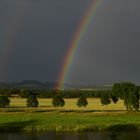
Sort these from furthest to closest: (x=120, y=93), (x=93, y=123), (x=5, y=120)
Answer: (x=120, y=93) → (x=5, y=120) → (x=93, y=123)

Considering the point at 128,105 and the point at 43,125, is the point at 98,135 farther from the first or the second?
the point at 128,105

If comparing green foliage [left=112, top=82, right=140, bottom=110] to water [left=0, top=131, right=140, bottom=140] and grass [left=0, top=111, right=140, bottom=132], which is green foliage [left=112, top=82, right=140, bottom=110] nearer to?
grass [left=0, top=111, right=140, bottom=132]

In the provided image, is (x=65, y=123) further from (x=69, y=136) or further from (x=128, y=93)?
(x=128, y=93)

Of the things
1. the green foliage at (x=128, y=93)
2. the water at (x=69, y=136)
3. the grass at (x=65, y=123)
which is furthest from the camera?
the green foliage at (x=128, y=93)

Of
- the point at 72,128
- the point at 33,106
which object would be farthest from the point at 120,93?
the point at 72,128

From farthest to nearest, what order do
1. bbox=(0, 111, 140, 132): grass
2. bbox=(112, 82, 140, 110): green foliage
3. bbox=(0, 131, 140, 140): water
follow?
bbox=(112, 82, 140, 110): green foliage → bbox=(0, 111, 140, 132): grass → bbox=(0, 131, 140, 140): water

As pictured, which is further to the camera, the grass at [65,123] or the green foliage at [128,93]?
the green foliage at [128,93]

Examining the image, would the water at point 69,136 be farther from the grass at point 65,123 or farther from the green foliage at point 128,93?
the green foliage at point 128,93

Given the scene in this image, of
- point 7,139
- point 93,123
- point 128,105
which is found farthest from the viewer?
point 128,105

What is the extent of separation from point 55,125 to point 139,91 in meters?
47.0

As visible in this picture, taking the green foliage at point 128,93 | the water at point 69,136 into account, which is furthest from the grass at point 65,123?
the green foliage at point 128,93

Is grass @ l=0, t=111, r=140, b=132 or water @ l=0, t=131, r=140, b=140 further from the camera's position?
grass @ l=0, t=111, r=140, b=132

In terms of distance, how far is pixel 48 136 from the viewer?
218 ft

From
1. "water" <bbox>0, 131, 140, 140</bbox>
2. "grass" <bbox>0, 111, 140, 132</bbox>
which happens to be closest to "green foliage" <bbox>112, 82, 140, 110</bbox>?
"grass" <bbox>0, 111, 140, 132</bbox>
